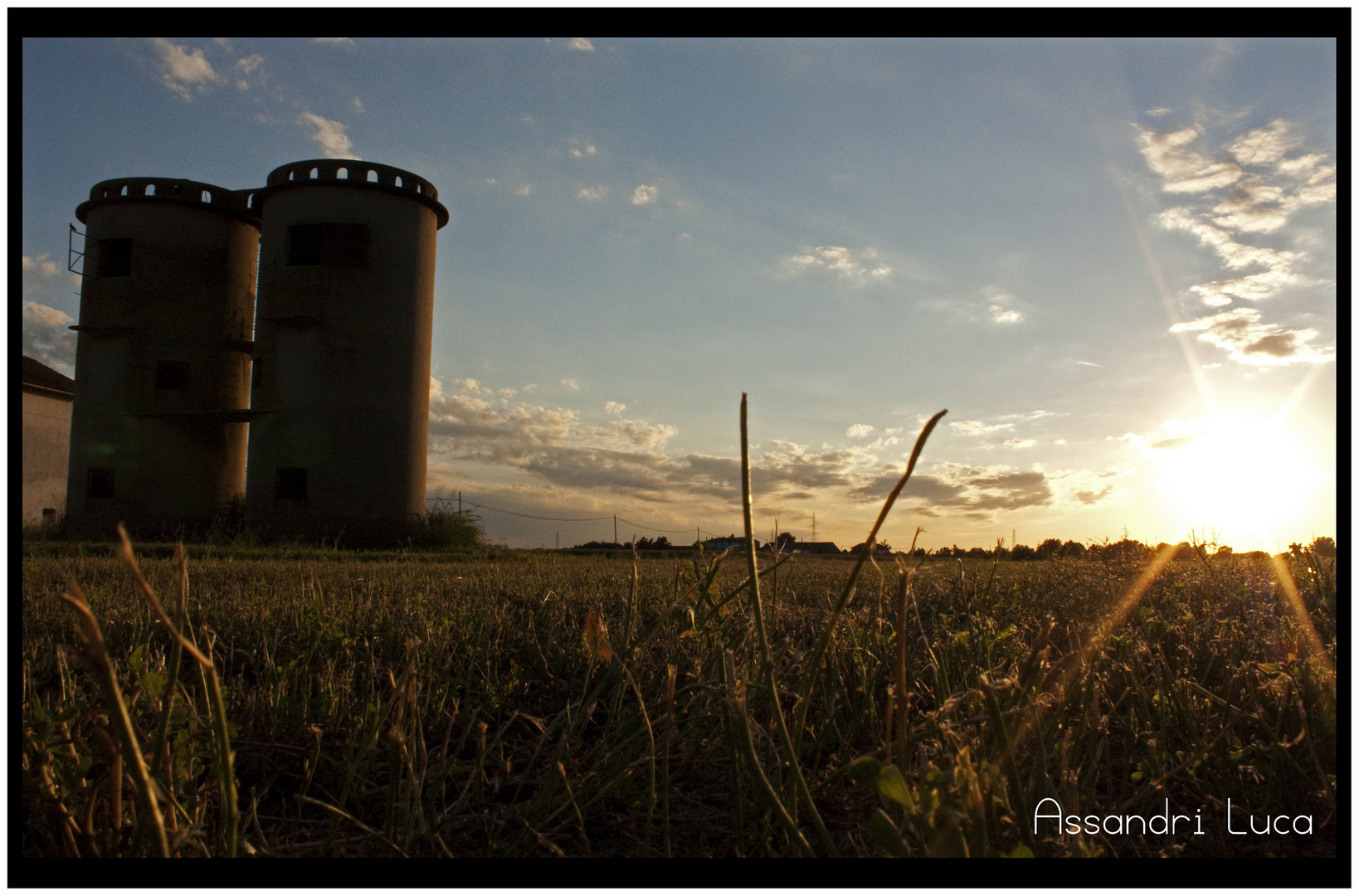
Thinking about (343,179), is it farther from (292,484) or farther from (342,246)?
(292,484)

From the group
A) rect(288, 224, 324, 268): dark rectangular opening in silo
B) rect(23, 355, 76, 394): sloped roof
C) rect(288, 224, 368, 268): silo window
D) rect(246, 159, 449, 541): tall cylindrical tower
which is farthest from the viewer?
rect(23, 355, 76, 394): sloped roof

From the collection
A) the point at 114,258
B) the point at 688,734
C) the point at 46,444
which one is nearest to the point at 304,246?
the point at 114,258

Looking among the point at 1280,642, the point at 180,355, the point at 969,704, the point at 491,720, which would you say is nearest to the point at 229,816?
the point at 491,720

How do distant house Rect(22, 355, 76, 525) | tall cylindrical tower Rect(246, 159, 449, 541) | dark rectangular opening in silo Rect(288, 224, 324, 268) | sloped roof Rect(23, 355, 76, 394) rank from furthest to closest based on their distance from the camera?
1. sloped roof Rect(23, 355, 76, 394)
2. distant house Rect(22, 355, 76, 525)
3. dark rectangular opening in silo Rect(288, 224, 324, 268)
4. tall cylindrical tower Rect(246, 159, 449, 541)

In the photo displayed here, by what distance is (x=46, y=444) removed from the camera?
78.9 feet

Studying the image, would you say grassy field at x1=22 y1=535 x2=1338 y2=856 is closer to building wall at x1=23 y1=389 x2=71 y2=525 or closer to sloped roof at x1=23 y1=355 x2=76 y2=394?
building wall at x1=23 y1=389 x2=71 y2=525

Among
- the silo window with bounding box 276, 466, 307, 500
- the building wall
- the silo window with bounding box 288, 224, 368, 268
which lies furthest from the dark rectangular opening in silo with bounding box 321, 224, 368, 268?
the building wall

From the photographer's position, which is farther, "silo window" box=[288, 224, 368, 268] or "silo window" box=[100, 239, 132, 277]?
"silo window" box=[100, 239, 132, 277]

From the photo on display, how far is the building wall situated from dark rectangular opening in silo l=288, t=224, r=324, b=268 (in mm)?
11004

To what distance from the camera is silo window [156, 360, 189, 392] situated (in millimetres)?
19141

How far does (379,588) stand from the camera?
4.39 meters

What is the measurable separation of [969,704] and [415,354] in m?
18.6

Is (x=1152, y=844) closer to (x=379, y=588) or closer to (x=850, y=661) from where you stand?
(x=850, y=661)

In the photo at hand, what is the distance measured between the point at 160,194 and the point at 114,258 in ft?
6.50
